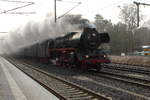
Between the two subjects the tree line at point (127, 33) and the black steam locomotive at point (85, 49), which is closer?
the black steam locomotive at point (85, 49)

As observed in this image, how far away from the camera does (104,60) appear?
1616cm

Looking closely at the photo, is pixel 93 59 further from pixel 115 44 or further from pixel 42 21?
pixel 115 44

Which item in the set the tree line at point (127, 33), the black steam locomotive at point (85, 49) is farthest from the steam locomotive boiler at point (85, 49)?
the tree line at point (127, 33)

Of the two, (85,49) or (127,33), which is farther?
(127,33)

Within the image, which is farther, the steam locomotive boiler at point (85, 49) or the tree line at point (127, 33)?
the tree line at point (127, 33)

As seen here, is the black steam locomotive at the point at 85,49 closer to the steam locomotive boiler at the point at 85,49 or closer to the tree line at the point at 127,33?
the steam locomotive boiler at the point at 85,49

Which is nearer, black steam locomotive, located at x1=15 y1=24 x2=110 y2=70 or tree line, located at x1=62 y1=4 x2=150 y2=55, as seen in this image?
black steam locomotive, located at x1=15 y1=24 x2=110 y2=70

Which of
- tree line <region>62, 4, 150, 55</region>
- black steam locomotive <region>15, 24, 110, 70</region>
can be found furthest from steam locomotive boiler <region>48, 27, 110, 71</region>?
tree line <region>62, 4, 150, 55</region>

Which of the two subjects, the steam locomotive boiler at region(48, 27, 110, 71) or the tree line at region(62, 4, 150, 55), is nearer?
the steam locomotive boiler at region(48, 27, 110, 71)

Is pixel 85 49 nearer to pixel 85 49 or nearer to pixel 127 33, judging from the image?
pixel 85 49

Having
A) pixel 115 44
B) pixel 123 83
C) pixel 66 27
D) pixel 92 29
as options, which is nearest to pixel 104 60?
pixel 92 29

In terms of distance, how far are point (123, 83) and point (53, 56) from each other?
1197cm

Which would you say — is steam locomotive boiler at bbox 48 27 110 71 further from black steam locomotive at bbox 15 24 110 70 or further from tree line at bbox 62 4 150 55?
tree line at bbox 62 4 150 55

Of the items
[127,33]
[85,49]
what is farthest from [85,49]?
[127,33]
